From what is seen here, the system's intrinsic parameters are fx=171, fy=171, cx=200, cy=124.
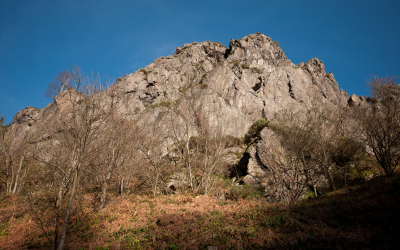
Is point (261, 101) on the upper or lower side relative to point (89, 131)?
upper

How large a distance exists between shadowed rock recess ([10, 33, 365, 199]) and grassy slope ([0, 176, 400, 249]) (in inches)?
969

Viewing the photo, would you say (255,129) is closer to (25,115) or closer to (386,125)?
(386,125)

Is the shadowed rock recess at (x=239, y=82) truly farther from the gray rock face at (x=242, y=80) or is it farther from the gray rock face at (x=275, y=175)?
the gray rock face at (x=275, y=175)

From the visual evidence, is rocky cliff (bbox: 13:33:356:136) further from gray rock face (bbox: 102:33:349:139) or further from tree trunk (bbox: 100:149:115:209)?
tree trunk (bbox: 100:149:115:209)

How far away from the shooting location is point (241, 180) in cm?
1833

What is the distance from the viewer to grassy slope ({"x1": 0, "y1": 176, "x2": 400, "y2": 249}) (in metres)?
6.60

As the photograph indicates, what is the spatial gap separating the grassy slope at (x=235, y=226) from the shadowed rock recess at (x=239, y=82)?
2461 centimetres

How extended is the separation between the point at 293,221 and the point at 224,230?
10.6 feet

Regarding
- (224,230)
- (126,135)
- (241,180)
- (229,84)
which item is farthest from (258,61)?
(224,230)

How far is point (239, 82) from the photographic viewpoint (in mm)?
48875

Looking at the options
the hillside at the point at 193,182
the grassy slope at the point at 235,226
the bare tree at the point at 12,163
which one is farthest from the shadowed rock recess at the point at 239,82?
the grassy slope at the point at 235,226

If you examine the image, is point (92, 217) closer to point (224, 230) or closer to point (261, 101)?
point (224, 230)

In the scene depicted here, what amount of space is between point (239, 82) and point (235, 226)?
1788 inches

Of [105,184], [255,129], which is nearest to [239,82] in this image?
[255,129]
